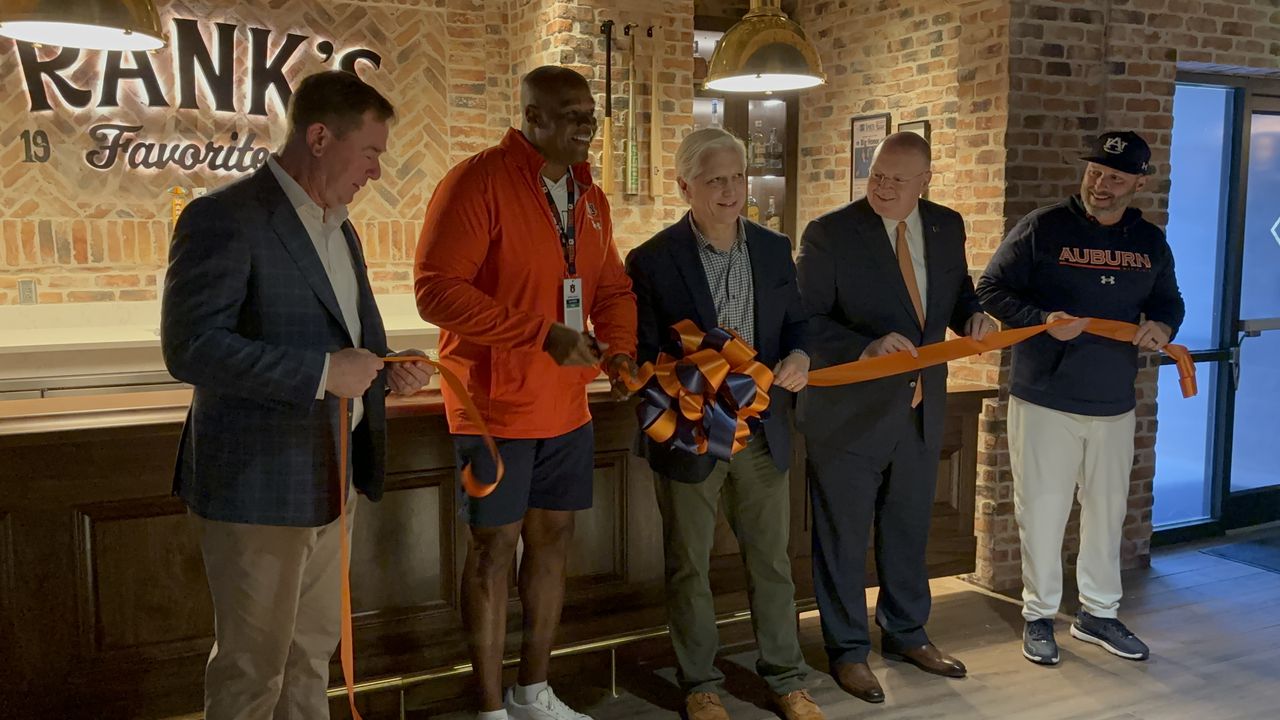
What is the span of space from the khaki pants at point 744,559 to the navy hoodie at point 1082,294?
124 centimetres

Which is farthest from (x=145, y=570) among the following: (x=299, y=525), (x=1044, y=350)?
(x=1044, y=350)

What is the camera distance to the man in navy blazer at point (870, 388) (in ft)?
11.6

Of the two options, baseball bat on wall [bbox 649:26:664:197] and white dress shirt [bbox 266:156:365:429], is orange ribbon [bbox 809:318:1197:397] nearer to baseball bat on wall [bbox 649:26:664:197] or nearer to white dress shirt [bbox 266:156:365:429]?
Result: white dress shirt [bbox 266:156:365:429]

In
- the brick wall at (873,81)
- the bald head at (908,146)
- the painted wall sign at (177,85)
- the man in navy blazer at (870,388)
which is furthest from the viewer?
the painted wall sign at (177,85)

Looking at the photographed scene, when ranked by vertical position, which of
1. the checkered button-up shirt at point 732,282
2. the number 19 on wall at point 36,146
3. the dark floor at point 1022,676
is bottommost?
the dark floor at point 1022,676

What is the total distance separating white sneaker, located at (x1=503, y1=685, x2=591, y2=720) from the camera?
3.13 m

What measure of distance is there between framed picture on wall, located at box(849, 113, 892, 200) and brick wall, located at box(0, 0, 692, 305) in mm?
1023

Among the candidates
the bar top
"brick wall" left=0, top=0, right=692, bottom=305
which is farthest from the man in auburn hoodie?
"brick wall" left=0, top=0, right=692, bottom=305

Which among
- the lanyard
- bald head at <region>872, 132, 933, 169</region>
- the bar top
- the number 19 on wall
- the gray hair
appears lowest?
the bar top

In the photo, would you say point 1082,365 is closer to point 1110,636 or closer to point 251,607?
point 1110,636

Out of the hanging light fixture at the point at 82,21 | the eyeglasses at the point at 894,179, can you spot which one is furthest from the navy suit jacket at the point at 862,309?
the hanging light fixture at the point at 82,21

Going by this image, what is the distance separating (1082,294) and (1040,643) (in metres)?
1.30

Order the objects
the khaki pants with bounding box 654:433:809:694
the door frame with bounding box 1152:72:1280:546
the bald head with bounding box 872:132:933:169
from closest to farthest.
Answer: the khaki pants with bounding box 654:433:809:694, the bald head with bounding box 872:132:933:169, the door frame with bounding box 1152:72:1280:546

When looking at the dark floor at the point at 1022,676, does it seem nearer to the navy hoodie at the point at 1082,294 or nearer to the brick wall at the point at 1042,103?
the brick wall at the point at 1042,103
